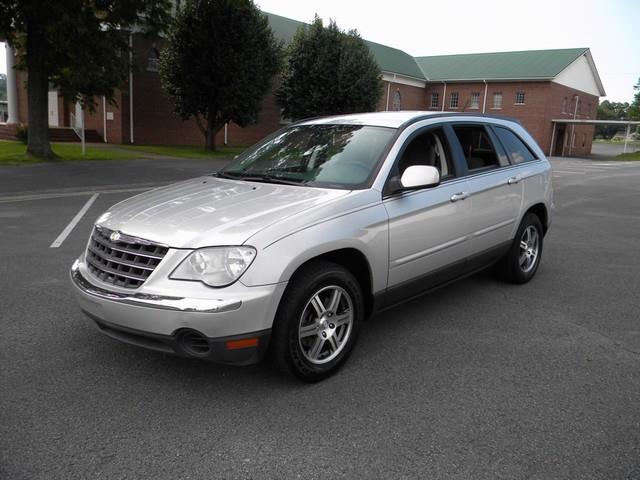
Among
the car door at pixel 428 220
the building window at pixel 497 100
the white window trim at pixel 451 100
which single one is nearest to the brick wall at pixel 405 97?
the white window trim at pixel 451 100

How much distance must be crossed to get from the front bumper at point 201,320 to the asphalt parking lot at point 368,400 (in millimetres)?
365

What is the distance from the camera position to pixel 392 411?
10.9 feet

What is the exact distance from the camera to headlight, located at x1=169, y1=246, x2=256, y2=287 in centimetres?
318

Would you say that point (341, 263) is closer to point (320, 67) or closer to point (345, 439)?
point (345, 439)

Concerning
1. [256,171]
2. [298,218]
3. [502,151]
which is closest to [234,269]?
[298,218]

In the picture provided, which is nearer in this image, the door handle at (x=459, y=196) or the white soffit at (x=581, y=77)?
the door handle at (x=459, y=196)

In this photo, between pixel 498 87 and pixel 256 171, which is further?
pixel 498 87

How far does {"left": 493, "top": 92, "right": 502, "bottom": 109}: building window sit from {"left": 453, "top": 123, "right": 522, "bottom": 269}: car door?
4966 cm

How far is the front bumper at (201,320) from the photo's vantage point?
3.10 m

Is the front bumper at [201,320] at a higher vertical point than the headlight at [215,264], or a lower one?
lower

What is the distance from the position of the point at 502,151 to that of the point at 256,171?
8.37 feet

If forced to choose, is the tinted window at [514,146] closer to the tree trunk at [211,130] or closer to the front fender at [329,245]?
the front fender at [329,245]

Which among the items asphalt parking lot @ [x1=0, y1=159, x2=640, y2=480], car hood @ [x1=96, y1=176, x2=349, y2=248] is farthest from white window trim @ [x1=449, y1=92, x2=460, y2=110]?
car hood @ [x1=96, y1=176, x2=349, y2=248]

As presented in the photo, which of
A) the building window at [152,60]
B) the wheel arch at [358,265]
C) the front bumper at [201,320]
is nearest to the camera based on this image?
the front bumper at [201,320]
